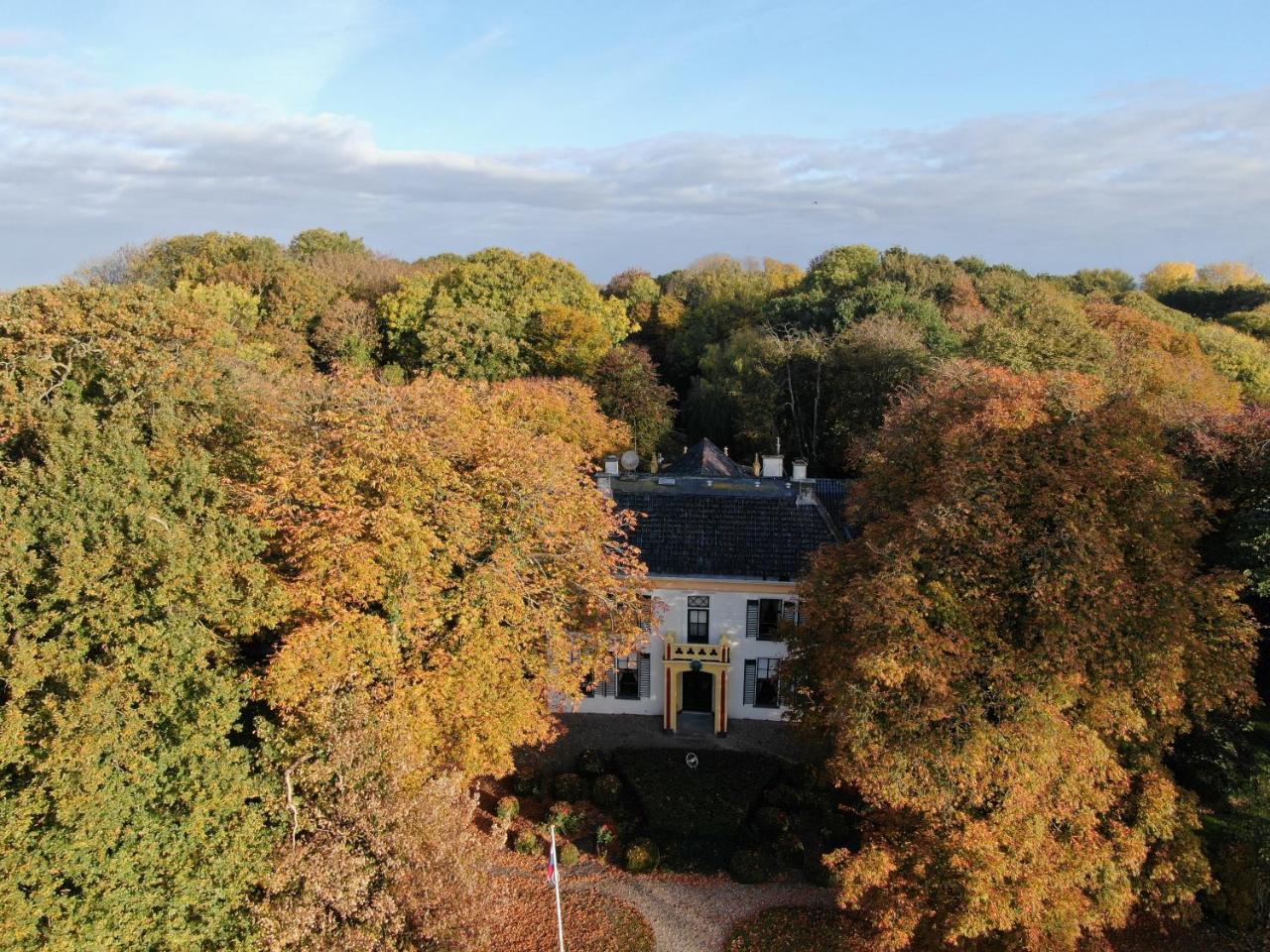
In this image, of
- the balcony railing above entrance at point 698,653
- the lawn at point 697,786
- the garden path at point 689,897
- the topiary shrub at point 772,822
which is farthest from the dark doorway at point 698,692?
the garden path at point 689,897

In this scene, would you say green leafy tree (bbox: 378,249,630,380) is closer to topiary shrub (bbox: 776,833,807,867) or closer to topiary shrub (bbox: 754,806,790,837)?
topiary shrub (bbox: 754,806,790,837)

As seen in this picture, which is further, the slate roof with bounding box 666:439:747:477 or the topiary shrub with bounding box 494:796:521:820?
the slate roof with bounding box 666:439:747:477

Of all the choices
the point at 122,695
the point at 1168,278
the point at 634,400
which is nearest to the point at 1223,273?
the point at 1168,278

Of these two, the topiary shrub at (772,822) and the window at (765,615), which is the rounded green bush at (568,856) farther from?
the window at (765,615)

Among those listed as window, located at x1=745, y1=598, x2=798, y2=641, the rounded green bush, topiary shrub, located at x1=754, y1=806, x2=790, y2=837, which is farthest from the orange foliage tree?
topiary shrub, located at x1=754, y1=806, x2=790, y2=837

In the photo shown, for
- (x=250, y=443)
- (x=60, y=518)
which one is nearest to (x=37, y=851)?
(x=60, y=518)

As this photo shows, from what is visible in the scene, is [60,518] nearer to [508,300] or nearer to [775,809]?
[775,809]

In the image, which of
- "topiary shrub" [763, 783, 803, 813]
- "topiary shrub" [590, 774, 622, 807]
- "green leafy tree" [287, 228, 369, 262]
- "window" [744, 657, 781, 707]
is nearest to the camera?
"topiary shrub" [763, 783, 803, 813]
